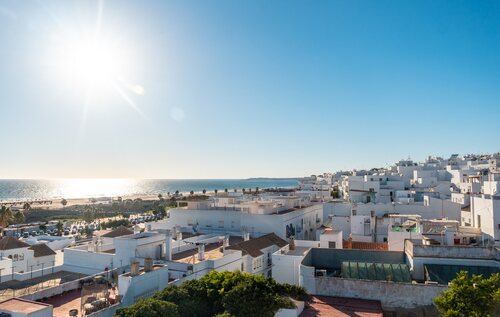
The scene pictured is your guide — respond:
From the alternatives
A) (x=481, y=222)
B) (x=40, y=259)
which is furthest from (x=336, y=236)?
(x=40, y=259)

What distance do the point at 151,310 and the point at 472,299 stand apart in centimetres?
1284

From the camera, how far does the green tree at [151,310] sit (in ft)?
50.4

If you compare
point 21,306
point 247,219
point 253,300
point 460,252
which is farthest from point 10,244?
point 460,252

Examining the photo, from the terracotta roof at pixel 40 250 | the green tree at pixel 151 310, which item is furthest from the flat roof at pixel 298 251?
the terracotta roof at pixel 40 250

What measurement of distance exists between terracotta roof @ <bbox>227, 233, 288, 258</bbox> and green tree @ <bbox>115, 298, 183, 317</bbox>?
1294 cm

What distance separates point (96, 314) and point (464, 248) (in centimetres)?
2066

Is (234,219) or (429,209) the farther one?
(429,209)

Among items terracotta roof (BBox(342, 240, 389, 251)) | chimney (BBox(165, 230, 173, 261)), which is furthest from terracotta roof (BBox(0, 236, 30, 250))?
terracotta roof (BBox(342, 240, 389, 251))

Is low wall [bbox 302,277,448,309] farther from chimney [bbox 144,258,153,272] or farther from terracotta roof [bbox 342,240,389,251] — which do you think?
chimney [bbox 144,258,153,272]

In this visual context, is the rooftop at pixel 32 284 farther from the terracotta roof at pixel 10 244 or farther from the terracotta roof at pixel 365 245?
the terracotta roof at pixel 365 245

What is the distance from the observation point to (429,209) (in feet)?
146

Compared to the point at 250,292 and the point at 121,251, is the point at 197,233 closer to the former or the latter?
the point at 121,251

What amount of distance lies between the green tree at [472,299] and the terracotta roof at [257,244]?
14.9 meters

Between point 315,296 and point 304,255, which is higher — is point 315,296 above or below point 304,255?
below
